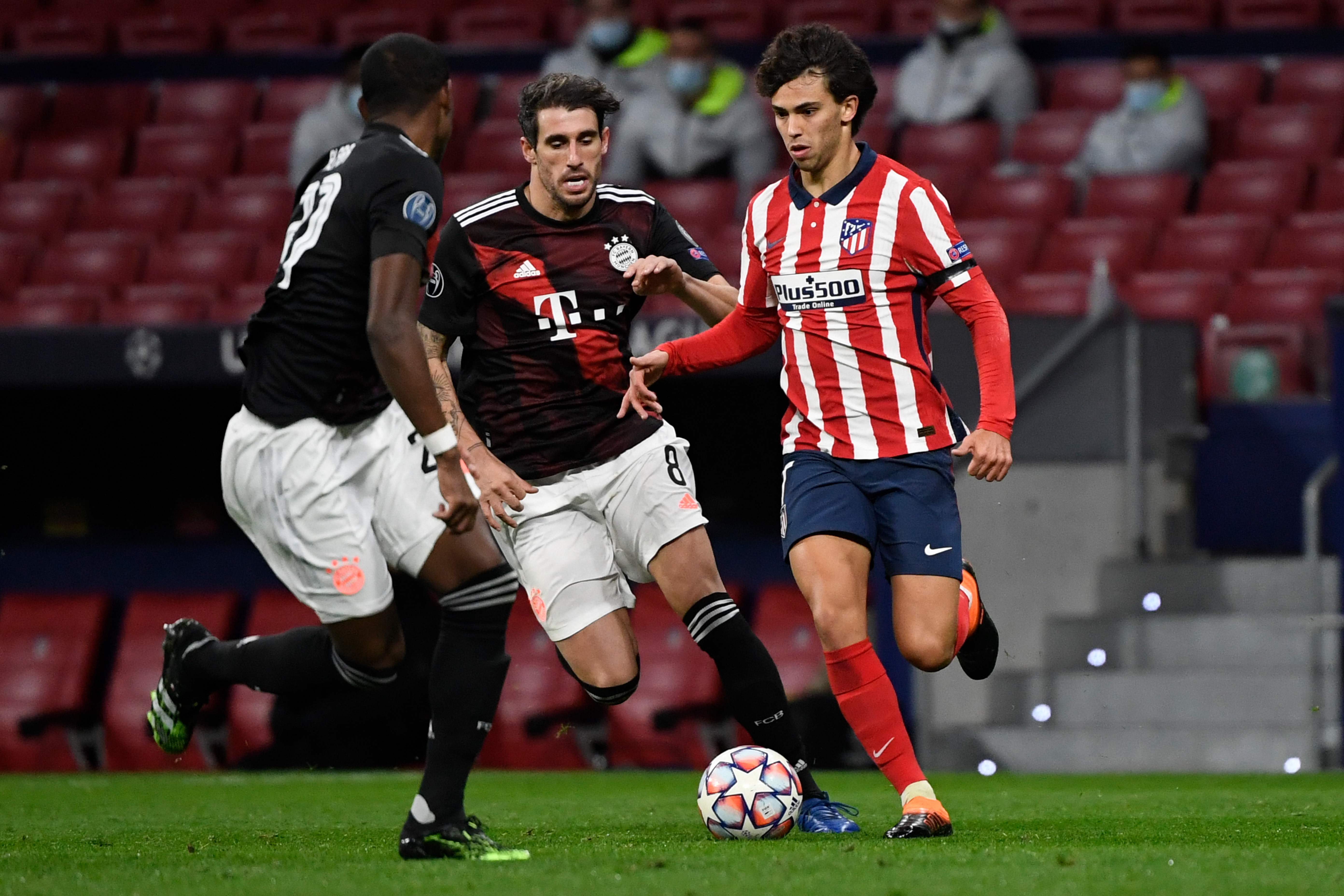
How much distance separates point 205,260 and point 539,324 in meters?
6.72

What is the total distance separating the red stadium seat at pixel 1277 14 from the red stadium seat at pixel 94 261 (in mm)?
7068

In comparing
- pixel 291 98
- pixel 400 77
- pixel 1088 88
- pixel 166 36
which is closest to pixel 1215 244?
pixel 1088 88

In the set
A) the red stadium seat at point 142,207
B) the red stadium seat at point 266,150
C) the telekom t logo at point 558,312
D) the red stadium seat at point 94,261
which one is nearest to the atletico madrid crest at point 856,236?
the telekom t logo at point 558,312

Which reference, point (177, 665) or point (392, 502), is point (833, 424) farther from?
point (177, 665)

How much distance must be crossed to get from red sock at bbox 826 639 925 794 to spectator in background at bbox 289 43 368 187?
25.3 ft

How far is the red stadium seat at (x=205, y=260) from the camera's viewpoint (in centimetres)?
1174

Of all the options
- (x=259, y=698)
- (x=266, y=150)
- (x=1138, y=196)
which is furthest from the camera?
(x=266, y=150)

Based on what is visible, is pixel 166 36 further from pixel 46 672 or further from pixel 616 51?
pixel 46 672

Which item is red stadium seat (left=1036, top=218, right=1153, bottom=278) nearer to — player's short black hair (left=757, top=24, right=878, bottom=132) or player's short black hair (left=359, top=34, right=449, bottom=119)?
player's short black hair (left=757, top=24, right=878, bottom=132)

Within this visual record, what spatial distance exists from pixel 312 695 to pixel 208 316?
2.32 m

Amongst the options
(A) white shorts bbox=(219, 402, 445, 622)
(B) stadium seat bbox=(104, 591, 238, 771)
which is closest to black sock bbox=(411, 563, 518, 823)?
(A) white shorts bbox=(219, 402, 445, 622)

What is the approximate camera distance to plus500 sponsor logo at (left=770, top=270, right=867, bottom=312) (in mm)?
5234

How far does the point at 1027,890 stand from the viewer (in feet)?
13.2

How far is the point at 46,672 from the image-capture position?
10812 millimetres
